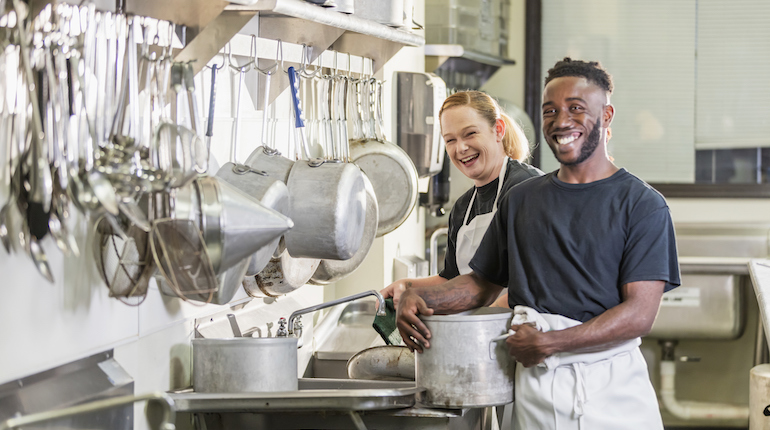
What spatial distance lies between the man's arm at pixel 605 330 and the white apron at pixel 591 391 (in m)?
0.04

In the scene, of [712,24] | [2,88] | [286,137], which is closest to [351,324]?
[286,137]

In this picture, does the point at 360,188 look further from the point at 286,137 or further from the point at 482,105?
the point at 482,105

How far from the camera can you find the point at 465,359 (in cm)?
135

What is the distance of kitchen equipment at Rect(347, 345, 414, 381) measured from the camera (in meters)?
1.69

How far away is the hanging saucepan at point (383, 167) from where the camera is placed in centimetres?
198

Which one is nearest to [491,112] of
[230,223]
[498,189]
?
[498,189]

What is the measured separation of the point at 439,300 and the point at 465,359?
192 millimetres

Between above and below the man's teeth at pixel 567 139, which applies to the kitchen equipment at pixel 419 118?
above

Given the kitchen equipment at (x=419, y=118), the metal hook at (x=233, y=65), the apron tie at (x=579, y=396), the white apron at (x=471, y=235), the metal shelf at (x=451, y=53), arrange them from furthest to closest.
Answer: the metal shelf at (x=451, y=53)
the kitchen equipment at (x=419, y=118)
the white apron at (x=471, y=235)
the metal hook at (x=233, y=65)
the apron tie at (x=579, y=396)

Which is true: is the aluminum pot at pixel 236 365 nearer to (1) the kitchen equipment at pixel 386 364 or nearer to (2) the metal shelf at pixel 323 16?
(1) the kitchen equipment at pixel 386 364

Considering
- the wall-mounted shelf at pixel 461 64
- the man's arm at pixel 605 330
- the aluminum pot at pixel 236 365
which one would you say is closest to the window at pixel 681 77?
the wall-mounted shelf at pixel 461 64

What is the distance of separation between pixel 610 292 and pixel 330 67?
2.72 ft

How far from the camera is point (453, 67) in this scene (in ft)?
10.6

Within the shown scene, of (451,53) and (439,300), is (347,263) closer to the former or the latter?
(439,300)
